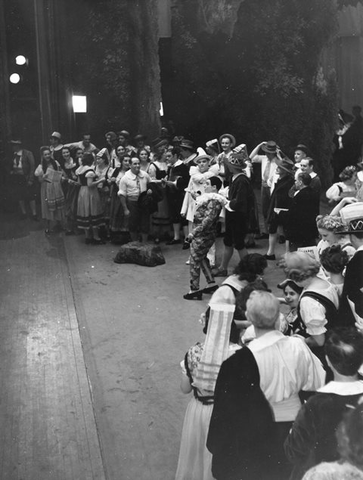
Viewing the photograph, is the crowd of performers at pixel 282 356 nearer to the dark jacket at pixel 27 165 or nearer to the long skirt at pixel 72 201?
the long skirt at pixel 72 201

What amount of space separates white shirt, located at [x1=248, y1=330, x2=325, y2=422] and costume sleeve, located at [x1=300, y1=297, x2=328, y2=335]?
2.39 ft

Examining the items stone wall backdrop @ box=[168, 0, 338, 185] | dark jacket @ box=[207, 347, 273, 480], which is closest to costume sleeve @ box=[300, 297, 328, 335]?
dark jacket @ box=[207, 347, 273, 480]

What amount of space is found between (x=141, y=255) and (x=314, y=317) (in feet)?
21.6

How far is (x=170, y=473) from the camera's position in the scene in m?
5.24

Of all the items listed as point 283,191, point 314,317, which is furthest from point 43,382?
point 283,191

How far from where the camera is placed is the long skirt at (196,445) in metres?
4.52

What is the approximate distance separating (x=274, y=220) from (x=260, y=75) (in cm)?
762

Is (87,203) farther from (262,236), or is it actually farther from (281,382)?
(281,382)

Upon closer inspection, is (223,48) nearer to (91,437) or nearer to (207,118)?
(207,118)

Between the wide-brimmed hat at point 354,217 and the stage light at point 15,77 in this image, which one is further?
the stage light at point 15,77

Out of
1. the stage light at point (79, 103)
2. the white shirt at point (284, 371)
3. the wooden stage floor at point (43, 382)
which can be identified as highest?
the stage light at point (79, 103)

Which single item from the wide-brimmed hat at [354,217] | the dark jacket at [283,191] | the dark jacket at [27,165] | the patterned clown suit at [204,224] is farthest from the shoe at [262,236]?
the wide-brimmed hat at [354,217]

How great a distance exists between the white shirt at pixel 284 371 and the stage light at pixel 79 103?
1338 cm

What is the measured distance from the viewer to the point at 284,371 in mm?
3736
